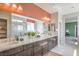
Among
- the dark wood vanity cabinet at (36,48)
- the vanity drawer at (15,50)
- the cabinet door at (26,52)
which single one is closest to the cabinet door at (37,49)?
the dark wood vanity cabinet at (36,48)

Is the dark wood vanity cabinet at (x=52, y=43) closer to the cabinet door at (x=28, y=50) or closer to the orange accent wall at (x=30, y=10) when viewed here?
the cabinet door at (x=28, y=50)

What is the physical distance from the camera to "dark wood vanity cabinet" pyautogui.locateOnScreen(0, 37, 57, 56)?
199 centimetres

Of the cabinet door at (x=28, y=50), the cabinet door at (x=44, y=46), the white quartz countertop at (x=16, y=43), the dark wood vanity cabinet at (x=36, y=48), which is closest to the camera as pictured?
the white quartz countertop at (x=16, y=43)

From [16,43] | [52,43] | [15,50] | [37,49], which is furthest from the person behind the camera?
[52,43]

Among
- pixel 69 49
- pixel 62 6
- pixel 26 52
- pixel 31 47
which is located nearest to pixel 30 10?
pixel 62 6

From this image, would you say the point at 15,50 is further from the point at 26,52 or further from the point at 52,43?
the point at 52,43

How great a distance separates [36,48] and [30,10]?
852mm

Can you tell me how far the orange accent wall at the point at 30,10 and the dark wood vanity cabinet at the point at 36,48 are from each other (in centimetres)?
58

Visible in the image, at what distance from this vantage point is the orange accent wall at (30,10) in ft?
6.99

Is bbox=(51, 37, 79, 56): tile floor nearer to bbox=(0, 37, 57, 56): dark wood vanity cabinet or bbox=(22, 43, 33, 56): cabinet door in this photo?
bbox=(0, 37, 57, 56): dark wood vanity cabinet

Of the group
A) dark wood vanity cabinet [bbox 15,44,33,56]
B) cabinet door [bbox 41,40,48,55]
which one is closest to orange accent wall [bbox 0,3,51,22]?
cabinet door [bbox 41,40,48,55]

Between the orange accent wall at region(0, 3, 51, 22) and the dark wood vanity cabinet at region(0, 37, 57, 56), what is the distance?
0.58m

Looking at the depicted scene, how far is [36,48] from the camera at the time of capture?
87.6 inches

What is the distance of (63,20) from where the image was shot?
2.28 meters
